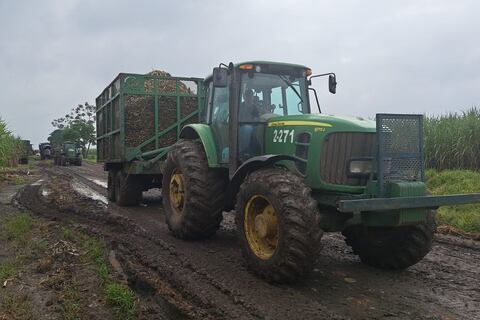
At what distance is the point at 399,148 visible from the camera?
5043 millimetres

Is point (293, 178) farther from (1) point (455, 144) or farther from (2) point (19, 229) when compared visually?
(1) point (455, 144)

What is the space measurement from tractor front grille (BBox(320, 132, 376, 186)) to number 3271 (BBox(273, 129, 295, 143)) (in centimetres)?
52

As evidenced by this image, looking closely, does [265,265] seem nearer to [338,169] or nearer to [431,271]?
[338,169]

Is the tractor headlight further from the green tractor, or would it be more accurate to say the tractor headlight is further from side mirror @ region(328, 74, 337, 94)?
side mirror @ region(328, 74, 337, 94)

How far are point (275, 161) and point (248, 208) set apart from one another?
0.61 m

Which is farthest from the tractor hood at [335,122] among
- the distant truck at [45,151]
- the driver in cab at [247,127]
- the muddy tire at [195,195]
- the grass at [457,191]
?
the distant truck at [45,151]

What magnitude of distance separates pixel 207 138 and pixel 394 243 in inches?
117

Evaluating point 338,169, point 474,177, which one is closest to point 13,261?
point 338,169

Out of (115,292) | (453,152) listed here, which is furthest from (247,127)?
(453,152)

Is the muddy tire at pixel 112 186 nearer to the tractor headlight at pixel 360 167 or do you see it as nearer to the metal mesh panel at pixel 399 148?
the tractor headlight at pixel 360 167

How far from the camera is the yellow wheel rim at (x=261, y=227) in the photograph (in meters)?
4.96

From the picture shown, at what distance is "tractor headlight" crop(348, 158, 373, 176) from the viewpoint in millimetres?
5113

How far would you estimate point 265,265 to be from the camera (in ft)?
15.8

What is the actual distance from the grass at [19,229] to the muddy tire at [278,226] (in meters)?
3.60
